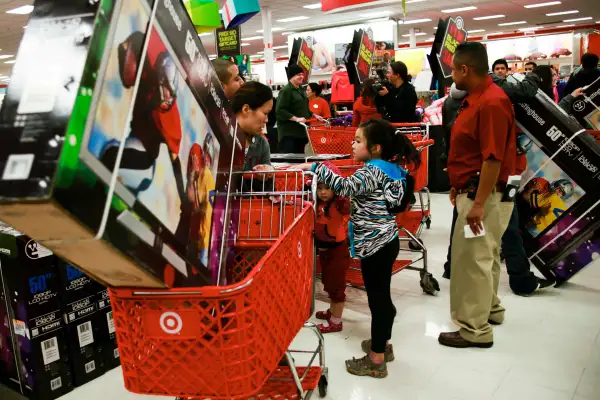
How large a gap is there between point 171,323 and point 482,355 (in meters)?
2.02

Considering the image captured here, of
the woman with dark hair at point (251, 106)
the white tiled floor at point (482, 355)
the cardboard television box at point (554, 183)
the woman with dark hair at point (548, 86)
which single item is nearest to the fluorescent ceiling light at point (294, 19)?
the woman with dark hair at point (548, 86)

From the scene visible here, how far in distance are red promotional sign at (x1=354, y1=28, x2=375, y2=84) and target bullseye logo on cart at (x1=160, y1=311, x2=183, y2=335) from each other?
720cm

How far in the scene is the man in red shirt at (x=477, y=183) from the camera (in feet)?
8.86

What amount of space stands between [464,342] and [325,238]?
960mm

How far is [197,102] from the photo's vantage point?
5.00 feet

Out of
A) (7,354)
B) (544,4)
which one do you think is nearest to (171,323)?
(7,354)

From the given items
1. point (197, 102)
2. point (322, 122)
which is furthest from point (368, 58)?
point (197, 102)

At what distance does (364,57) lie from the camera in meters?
8.31

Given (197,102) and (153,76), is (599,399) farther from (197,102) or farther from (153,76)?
(153,76)

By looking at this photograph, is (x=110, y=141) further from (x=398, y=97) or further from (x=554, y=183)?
(x=398, y=97)

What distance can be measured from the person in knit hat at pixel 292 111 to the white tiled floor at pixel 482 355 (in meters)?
3.05

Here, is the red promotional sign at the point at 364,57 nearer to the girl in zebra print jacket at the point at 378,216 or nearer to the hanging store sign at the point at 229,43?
the hanging store sign at the point at 229,43

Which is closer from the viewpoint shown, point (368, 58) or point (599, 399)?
point (599, 399)

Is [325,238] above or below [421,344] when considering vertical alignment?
above
